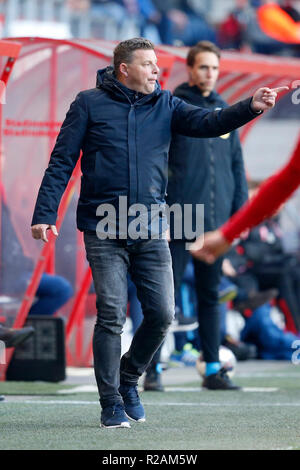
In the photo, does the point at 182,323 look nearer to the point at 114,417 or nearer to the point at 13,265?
the point at 13,265

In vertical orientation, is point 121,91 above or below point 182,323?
above

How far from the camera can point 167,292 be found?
22.6 feet

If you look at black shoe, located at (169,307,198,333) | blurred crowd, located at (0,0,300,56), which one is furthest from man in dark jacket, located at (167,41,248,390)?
blurred crowd, located at (0,0,300,56)

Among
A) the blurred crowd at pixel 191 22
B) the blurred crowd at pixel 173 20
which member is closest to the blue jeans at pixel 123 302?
the blurred crowd at pixel 173 20

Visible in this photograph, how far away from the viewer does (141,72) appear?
6.92m

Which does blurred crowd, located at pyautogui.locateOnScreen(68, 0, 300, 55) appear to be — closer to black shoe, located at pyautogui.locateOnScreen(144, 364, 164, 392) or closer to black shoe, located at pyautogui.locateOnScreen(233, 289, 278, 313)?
black shoe, located at pyautogui.locateOnScreen(233, 289, 278, 313)

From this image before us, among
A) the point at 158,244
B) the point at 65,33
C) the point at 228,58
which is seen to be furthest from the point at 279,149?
the point at 158,244

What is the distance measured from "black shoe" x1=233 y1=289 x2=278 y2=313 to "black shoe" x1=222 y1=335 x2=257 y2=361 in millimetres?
431

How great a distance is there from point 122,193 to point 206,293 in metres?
2.49

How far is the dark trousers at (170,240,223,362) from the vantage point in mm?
9055

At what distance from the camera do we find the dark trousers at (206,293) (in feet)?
29.7

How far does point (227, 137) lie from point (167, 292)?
98.4 inches

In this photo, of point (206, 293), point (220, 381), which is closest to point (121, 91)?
point (206, 293)
